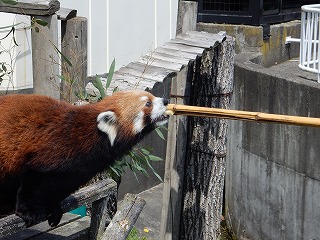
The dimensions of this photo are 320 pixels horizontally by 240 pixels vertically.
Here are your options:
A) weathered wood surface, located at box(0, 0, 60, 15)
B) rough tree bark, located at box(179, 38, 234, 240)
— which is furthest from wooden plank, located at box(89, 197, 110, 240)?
rough tree bark, located at box(179, 38, 234, 240)

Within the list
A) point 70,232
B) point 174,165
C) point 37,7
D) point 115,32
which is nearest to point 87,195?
point 70,232

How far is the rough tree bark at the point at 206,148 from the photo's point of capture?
6.34m

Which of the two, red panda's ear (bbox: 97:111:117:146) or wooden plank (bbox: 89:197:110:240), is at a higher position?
red panda's ear (bbox: 97:111:117:146)

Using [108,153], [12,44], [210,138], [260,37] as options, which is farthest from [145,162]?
[260,37]

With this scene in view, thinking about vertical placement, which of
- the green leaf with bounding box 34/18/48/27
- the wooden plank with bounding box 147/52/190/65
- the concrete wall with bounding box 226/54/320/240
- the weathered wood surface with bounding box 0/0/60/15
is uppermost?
the weathered wood surface with bounding box 0/0/60/15

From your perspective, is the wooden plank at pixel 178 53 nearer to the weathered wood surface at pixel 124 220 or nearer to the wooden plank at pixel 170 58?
the wooden plank at pixel 170 58

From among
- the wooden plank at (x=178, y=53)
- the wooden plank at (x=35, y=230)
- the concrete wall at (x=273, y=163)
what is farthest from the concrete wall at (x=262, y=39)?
the wooden plank at (x=35, y=230)

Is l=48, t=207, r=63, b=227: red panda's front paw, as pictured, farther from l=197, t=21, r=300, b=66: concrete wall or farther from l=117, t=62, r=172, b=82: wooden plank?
l=197, t=21, r=300, b=66: concrete wall

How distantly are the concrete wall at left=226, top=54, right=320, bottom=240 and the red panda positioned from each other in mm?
3073

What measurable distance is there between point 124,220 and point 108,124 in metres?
0.62

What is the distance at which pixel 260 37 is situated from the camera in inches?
413

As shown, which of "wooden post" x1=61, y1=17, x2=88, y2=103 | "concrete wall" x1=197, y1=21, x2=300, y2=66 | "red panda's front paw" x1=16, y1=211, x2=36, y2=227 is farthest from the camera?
"concrete wall" x1=197, y1=21, x2=300, y2=66

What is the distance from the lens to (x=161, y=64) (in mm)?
5500

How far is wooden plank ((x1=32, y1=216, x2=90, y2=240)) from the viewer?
484 centimetres
